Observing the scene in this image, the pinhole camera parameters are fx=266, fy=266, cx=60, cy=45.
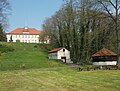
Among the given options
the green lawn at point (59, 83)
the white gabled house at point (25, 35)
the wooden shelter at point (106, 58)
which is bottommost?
the green lawn at point (59, 83)

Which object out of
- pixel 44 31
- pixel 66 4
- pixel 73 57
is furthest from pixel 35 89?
pixel 44 31

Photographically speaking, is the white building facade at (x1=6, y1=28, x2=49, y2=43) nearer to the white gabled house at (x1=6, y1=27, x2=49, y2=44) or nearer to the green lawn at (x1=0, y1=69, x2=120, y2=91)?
the white gabled house at (x1=6, y1=27, x2=49, y2=44)

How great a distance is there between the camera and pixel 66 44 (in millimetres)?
78500

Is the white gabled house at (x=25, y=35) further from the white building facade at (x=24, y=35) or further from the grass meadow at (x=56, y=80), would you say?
the grass meadow at (x=56, y=80)

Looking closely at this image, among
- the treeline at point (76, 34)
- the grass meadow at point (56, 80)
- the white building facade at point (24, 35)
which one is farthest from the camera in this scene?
the white building facade at point (24, 35)

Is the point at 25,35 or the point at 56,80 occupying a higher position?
the point at 25,35

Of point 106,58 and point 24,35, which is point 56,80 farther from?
point 24,35

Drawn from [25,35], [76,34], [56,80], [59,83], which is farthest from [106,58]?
[25,35]

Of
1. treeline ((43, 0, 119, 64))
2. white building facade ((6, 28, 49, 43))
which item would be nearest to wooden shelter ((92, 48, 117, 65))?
treeline ((43, 0, 119, 64))

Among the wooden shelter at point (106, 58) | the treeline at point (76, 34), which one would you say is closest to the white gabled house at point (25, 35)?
the treeline at point (76, 34)

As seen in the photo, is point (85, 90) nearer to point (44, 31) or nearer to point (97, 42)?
point (97, 42)

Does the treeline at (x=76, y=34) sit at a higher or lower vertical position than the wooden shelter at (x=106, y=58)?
higher

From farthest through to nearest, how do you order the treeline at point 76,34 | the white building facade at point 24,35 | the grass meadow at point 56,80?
the white building facade at point 24,35
the treeline at point 76,34
the grass meadow at point 56,80

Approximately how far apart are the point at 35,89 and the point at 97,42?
52.5 m
